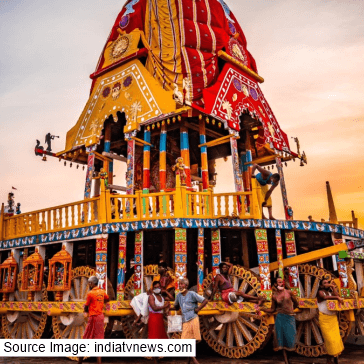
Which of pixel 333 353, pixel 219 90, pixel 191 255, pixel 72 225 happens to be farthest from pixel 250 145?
pixel 333 353

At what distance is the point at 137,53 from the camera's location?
1496 cm

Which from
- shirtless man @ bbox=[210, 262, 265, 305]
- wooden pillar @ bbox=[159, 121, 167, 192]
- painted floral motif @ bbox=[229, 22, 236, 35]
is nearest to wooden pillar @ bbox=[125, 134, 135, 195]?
wooden pillar @ bbox=[159, 121, 167, 192]

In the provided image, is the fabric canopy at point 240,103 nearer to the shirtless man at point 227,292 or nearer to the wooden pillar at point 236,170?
the wooden pillar at point 236,170

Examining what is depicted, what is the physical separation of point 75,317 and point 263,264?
4.67 metres

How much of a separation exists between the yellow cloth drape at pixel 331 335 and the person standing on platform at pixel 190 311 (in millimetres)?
2251

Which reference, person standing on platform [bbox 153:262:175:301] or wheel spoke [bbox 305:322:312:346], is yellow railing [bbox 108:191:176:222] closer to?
person standing on platform [bbox 153:262:175:301]

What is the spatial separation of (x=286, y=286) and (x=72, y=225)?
6.03 m

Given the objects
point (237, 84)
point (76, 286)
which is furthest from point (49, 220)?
point (237, 84)

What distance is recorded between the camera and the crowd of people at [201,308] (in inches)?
305

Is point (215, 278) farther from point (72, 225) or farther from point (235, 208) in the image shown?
point (72, 225)

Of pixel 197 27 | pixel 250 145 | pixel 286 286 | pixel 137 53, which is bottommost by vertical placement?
pixel 286 286

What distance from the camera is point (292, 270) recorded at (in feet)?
35.4

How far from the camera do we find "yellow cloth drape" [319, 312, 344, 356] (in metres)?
7.64

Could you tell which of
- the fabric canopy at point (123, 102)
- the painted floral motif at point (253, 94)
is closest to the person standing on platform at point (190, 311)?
the fabric canopy at point (123, 102)
